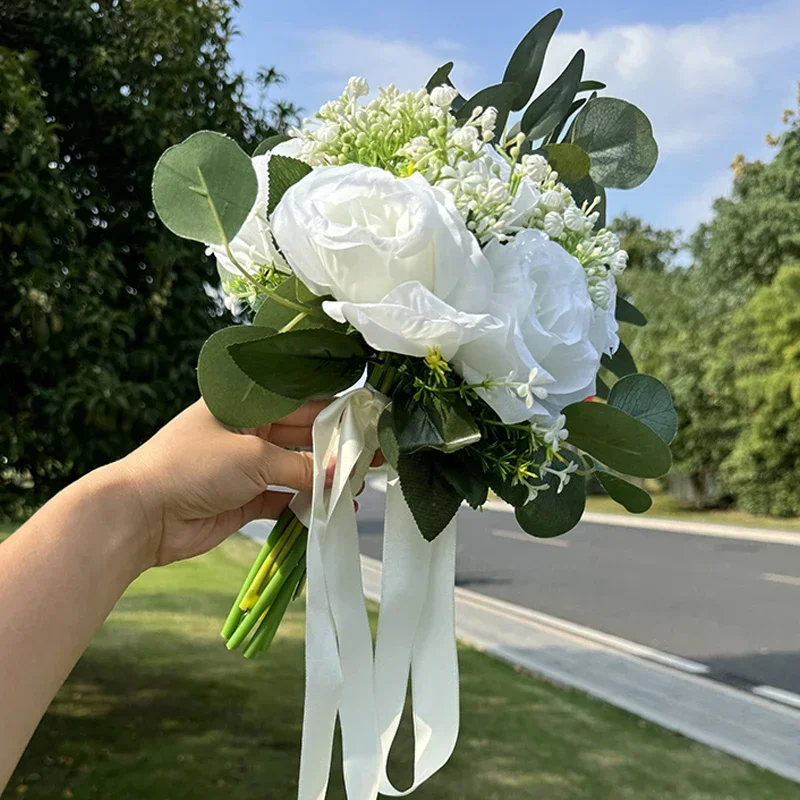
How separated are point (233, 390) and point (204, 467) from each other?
0.52ft

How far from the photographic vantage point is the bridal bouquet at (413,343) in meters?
1.15

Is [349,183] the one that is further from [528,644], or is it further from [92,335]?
[528,644]

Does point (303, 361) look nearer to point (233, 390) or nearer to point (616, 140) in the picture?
point (233, 390)

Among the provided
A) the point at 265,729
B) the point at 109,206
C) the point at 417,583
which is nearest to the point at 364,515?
the point at 265,729

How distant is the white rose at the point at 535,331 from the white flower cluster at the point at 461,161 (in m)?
0.05

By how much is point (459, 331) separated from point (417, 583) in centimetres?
47

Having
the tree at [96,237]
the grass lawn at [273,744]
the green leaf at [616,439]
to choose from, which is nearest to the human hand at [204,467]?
the green leaf at [616,439]

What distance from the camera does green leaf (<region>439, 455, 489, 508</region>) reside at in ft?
→ 4.08

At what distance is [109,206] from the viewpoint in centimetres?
385

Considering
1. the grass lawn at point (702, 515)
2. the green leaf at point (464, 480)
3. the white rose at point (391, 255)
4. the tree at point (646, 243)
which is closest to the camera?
the white rose at point (391, 255)

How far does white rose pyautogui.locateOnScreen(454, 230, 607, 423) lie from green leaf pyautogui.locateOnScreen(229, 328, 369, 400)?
16 cm

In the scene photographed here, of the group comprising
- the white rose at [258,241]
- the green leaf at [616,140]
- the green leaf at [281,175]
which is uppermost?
the green leaf at [616,140]

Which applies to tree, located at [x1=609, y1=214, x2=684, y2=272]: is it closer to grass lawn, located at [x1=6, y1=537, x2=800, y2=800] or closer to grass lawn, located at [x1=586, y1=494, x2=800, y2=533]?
grass lawn, located at [x1=586, y1=494, x2=800, y2=533]

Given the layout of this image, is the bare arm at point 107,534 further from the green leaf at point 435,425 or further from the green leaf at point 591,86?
the green leaf at point 591,86
